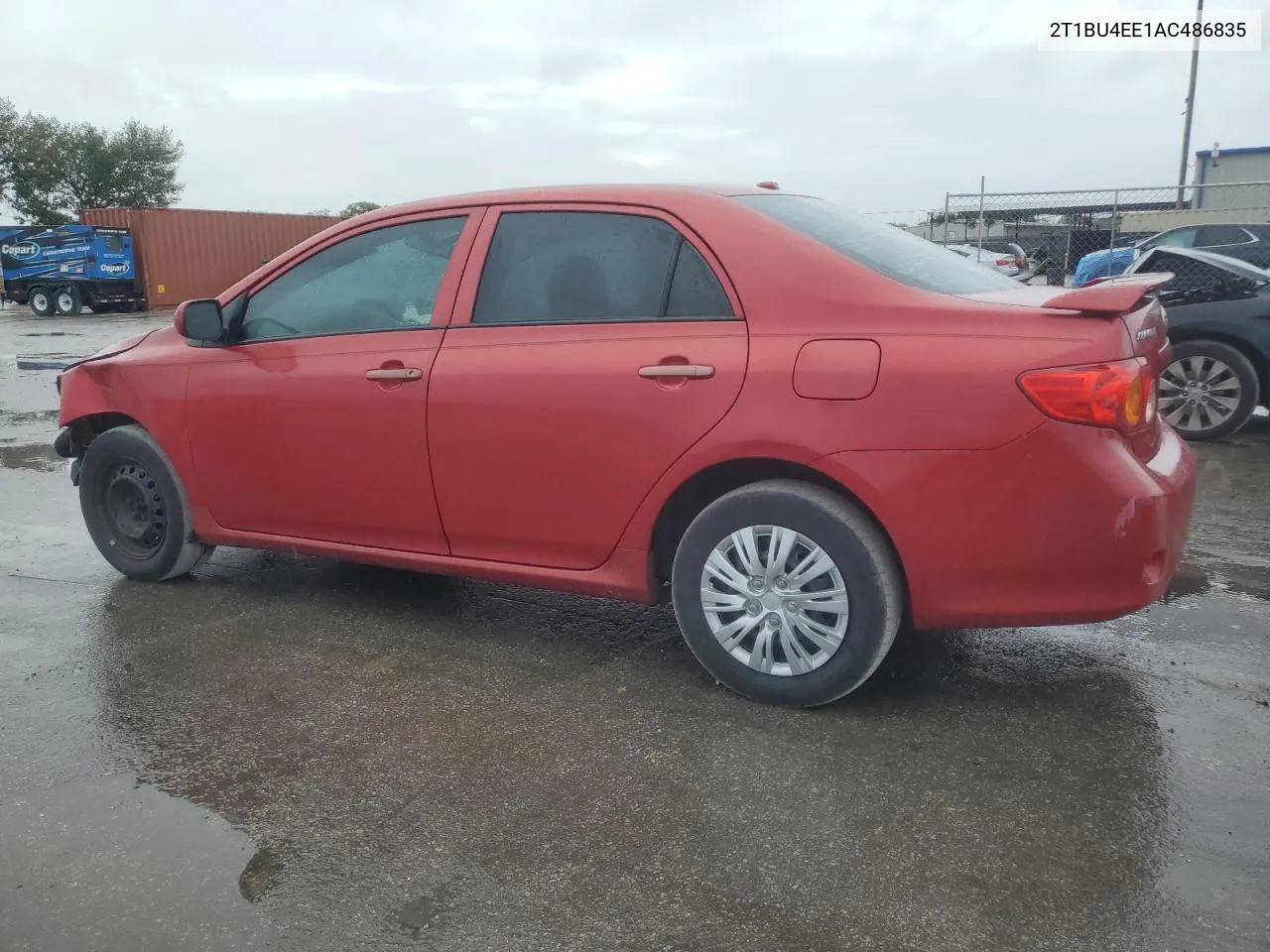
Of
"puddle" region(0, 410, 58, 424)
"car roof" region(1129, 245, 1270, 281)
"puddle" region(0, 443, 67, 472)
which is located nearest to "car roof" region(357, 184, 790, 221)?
"puddle" region(0, 443, 67, 472)

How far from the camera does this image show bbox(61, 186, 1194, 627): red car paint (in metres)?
2.83

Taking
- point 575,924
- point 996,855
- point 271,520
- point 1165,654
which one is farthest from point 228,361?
point 1165,654

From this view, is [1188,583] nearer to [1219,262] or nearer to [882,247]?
[882,247]

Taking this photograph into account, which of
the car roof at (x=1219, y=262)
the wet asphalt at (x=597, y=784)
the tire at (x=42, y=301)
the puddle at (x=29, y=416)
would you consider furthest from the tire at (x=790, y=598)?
the tire at (x=42, y=301)

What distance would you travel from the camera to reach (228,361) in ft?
13.7

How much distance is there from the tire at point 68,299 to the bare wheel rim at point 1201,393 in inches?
1170

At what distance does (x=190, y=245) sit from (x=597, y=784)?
111 feet

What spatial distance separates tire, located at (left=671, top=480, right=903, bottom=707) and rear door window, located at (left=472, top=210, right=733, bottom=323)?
630 millimetres

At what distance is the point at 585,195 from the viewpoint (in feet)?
11.8

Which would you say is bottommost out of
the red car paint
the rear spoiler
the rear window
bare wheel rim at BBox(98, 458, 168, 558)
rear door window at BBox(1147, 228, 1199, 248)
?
bare wheel rim at BBox(98, 458, 168, 558)

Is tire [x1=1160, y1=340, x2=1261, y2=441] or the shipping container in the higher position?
the shipping container

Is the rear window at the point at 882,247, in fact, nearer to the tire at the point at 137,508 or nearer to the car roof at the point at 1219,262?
the tire at the point at 137,508

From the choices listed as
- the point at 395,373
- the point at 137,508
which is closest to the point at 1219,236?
the point at 395,373

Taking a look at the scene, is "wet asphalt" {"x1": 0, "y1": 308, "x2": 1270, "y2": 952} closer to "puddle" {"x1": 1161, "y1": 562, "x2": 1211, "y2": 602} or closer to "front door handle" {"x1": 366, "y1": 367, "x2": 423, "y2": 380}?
"puddle" {"x1": 1161, "y1": 562, "x2": 1211, "y2": 602}
